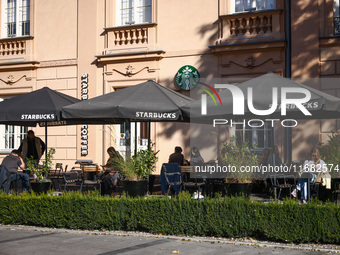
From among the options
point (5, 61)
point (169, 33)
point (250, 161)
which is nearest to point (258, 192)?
point (250, 161)

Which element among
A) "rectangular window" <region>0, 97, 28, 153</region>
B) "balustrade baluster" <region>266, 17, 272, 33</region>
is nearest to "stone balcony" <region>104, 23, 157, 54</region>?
"balustrade baluster" <region>266, 17, 272, 33</region>

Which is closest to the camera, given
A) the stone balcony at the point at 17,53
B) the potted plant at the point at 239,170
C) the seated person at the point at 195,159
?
the potted plant at the point at 239,170

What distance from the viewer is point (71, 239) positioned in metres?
9.20

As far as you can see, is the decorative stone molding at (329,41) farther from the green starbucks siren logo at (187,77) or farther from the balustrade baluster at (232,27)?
the green starbucks siren logo at (187,77)

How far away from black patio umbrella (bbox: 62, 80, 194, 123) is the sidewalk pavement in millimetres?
A: 2910

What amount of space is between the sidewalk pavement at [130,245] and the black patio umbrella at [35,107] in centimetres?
388

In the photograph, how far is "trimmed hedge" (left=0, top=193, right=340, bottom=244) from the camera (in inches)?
340

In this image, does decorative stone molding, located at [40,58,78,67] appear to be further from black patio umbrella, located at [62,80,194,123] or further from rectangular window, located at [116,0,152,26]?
black patio umbrella, located at [62,80,194,123]

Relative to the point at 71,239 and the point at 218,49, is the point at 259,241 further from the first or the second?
the point at 218,49

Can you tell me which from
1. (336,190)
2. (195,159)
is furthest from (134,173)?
(336,190)

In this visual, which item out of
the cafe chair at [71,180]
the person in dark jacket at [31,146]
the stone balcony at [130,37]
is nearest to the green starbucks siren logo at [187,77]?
the stone balcony at [130,37]

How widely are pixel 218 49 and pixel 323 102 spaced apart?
6.58 meters

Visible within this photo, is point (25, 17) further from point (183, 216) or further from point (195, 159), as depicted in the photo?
point (183, 216)

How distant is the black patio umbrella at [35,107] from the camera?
13.1 m
